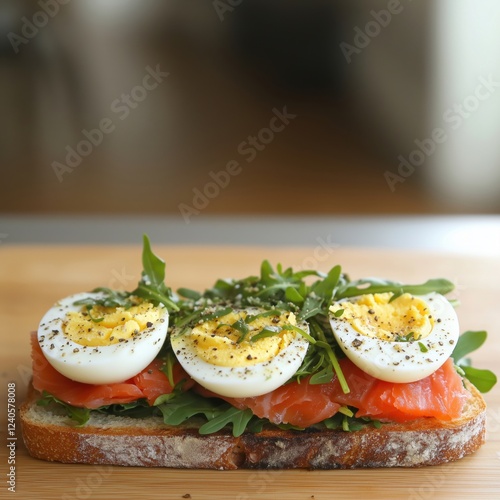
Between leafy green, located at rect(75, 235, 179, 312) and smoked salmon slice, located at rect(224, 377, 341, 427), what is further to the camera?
leafy green, located at rect(75, 235, 179, 312)

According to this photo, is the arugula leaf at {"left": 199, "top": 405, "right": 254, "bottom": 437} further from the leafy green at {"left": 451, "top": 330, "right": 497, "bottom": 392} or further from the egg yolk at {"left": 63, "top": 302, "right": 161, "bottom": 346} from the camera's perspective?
the leafy green at {"left": 451, "top": 330, "right": 497, "bottom": 392}

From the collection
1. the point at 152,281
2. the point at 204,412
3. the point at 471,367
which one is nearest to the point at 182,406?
the point at 204,412

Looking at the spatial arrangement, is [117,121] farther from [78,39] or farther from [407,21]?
[407,21]

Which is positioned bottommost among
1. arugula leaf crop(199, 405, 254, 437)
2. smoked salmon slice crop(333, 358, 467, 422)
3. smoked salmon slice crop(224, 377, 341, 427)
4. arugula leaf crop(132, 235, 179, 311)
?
arugula leaf crop(199, 405, 254, 437)

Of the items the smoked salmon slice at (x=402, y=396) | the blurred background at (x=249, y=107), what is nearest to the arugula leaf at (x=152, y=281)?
the smoked salmon slice at (x=402, y=396)

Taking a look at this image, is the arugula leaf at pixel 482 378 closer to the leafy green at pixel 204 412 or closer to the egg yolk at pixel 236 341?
the egg yolk at pixel 236 341

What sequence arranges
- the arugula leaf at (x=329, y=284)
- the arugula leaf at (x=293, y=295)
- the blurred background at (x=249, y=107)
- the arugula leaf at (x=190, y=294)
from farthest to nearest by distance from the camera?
the blurred background at (x=249, y=107) → the arugula leaf at (x=190, y=294) → the arugula leaf at (x=329, y=284) → the arugula leaf at (x=293, y=295)

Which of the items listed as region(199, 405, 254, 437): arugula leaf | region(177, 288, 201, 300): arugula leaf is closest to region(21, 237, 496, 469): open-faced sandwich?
region(199, 405, 254, 437): arugula leaf
